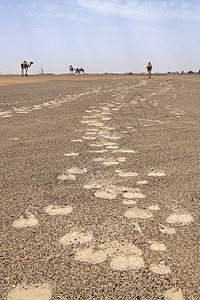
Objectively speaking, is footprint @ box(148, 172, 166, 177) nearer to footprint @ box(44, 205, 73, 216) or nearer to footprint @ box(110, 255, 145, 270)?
footprint @ box(44, 205, 73, 216)

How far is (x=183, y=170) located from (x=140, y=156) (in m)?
0.56

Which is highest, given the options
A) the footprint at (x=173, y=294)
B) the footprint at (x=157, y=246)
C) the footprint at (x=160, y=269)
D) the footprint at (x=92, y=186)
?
the footprint at (x=92, y=186)

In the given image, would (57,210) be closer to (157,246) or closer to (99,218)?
(99,218)

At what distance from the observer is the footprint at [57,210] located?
184 centimetres

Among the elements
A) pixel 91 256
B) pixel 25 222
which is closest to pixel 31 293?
pixel 91 256

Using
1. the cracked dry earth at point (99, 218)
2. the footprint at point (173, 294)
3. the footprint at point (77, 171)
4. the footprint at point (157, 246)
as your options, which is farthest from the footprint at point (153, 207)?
the footprint at point (77, 171)

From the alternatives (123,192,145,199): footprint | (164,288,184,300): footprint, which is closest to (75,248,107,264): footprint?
(164,288,184,300): footprint

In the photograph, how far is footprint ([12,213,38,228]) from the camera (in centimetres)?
170

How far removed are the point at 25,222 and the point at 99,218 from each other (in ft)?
1.51

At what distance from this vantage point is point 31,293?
120 cm

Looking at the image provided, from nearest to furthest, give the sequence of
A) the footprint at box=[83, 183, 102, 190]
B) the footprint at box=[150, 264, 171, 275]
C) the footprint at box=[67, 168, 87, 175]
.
Answer: the footprint at box=[150, 264, 171, 275]
the footprint at box=[83, 183, 102, 190]
the footprint at box=[67, 168, 87, 175]

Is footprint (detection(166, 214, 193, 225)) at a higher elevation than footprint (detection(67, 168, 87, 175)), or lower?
lower

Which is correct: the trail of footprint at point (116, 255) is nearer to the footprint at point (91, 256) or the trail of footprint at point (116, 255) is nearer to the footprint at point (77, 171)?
the footprint at point (91, 256)

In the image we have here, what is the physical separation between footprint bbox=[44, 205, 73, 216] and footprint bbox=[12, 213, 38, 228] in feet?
0.39
